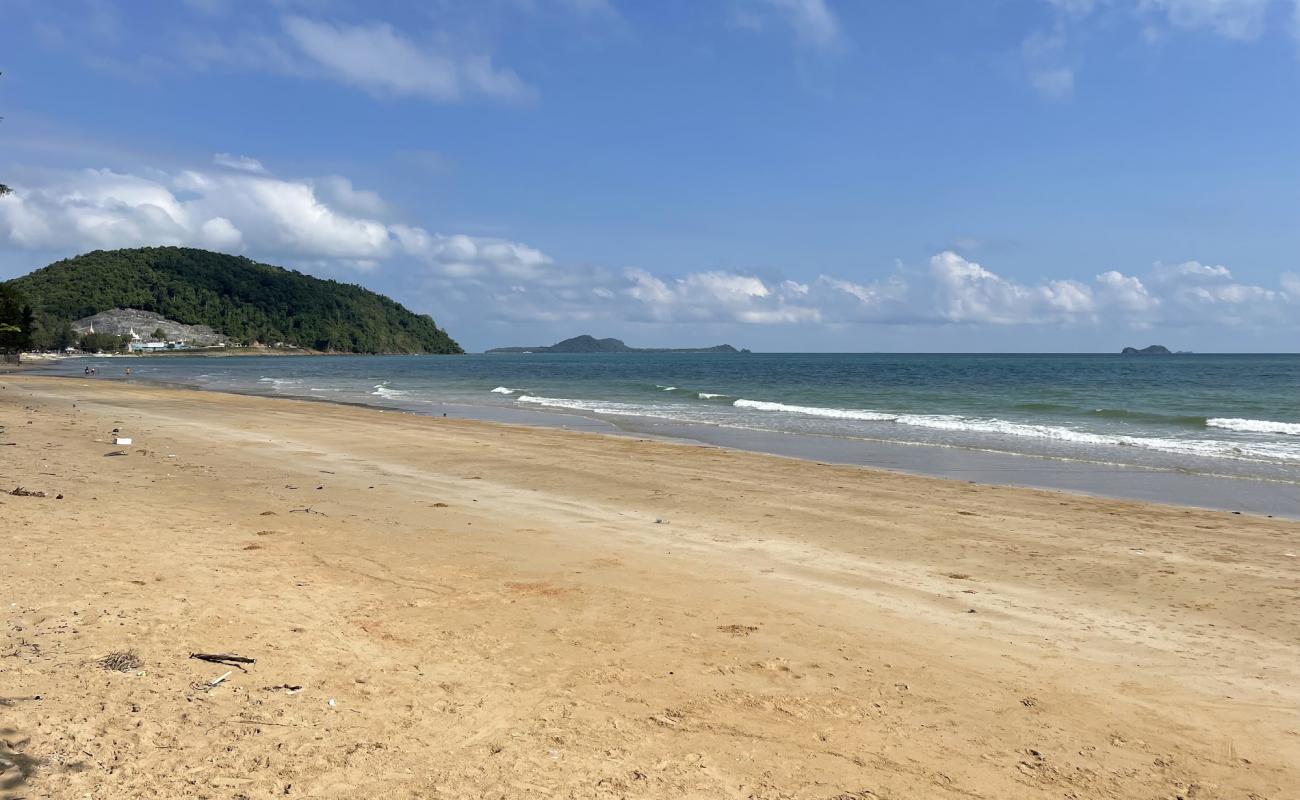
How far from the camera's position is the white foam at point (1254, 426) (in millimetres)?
25833

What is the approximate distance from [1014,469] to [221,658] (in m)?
16.4

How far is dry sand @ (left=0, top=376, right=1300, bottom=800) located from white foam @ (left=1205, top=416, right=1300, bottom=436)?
18434 millimetres

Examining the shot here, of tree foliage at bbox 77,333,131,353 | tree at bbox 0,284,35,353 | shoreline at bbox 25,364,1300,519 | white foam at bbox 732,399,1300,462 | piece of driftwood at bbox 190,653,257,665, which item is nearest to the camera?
piece of driftwood at bbox 190,653,257,665

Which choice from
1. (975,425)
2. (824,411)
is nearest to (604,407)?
(824,411)

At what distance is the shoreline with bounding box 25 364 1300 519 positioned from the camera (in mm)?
14156

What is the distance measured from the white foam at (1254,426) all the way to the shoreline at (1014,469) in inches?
464

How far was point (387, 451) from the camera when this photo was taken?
57.3ft

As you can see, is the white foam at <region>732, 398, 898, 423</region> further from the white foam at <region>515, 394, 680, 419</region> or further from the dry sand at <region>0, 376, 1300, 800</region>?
the dry sand at <region>0, 376, 1300, 800</region>

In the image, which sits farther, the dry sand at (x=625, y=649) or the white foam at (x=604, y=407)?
the white foam at (x=604, y=407)

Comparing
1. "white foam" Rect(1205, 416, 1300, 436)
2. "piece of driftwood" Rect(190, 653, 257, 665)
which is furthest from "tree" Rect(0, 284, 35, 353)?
"white foam" Rect(1205, 416, 1300, 436)

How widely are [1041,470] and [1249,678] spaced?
12555 mm

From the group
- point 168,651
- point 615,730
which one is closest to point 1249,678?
point 615,730

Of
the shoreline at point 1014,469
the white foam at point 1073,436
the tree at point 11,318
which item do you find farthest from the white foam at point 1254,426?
the tree at point 11,318

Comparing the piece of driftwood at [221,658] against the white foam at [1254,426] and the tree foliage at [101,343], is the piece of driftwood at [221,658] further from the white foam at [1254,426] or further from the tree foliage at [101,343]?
the tree foliage at [101,343]
